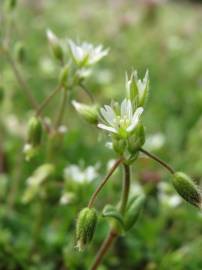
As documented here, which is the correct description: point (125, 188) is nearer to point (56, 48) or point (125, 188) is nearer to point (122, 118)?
point (122, 118)

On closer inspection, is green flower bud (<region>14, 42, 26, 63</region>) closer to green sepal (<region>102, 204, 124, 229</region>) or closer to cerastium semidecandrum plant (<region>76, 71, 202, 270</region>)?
cerastium semidecandrum plant (<region>76, 71, 202, 270</region>)

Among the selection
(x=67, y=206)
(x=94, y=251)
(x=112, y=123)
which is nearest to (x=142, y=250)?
(x=94, y=251)

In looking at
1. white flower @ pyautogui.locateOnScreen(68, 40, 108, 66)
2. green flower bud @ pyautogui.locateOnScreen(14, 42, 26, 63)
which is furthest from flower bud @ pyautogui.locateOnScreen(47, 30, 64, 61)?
green flower bud @ pyautogui.locateOnScreen(14, 42, 26, 63)

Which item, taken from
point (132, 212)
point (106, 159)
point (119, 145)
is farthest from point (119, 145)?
point (106, 159)

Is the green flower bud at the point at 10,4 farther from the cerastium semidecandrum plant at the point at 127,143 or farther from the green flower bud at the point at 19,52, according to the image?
the cerastium semidecandrum plant at the point at 127,143

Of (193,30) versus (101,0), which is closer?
(193,30)

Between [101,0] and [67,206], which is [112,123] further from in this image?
[101,0]

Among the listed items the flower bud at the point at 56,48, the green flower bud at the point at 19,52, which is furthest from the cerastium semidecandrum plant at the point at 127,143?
the green flower bud at the point at 19,52
